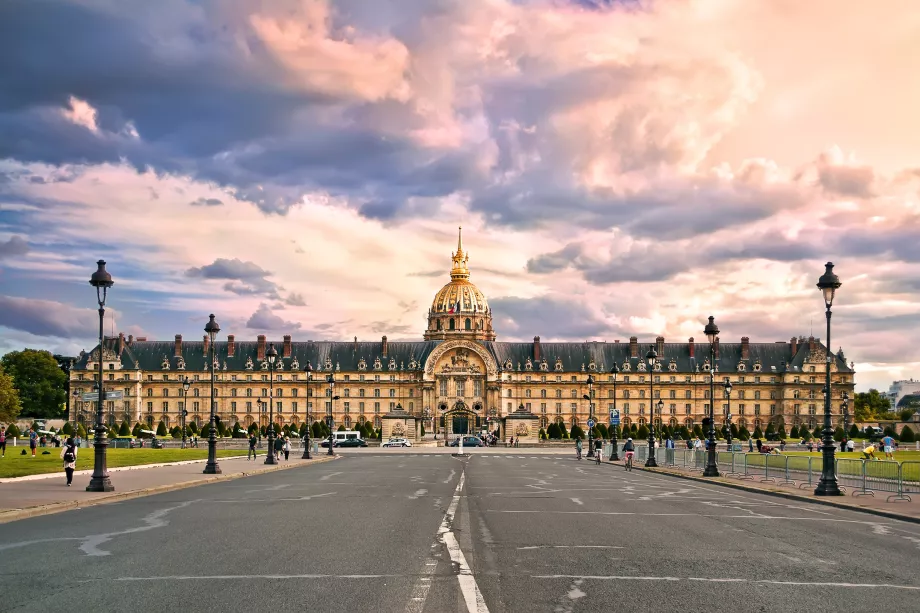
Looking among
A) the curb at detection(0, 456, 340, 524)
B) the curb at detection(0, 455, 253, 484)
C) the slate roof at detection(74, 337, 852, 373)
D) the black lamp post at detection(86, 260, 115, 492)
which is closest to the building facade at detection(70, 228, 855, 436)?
the slate roof at detection(74, 337, 852, 373)

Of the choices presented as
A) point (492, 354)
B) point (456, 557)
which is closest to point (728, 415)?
point (492, 354)

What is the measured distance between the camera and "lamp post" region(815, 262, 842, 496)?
3023 centimetres

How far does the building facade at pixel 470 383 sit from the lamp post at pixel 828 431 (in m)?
128

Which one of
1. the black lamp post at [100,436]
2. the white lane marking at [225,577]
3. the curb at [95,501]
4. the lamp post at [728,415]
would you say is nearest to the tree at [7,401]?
the lamp post at [728,415]

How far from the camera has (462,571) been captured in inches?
521

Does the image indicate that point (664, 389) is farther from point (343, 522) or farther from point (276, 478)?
point (343, 522)

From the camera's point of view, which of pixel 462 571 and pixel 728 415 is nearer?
pixel 462 571

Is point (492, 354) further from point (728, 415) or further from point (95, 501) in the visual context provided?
point (95, 501)

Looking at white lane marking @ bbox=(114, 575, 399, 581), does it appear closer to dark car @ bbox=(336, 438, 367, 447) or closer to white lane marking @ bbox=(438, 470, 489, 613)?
white lane marking @ bbox=(438, 470, 489, 613)

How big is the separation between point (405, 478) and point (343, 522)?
2036cm

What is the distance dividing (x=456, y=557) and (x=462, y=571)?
4.68 ft

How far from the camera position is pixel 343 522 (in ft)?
66.1

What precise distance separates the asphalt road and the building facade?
13783cm

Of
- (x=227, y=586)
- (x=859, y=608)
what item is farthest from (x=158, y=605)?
(x=859, y=608)
